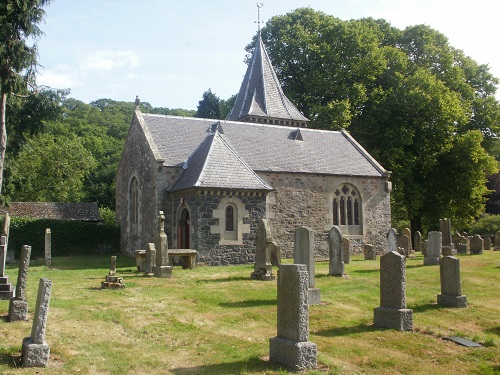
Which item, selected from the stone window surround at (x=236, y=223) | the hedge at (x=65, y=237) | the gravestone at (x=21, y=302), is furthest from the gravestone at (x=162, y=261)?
the hedge at (x=65, y=237)

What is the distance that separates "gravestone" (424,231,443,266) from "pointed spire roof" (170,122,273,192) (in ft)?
22.3

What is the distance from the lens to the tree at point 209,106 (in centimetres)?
5272

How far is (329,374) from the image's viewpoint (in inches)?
253

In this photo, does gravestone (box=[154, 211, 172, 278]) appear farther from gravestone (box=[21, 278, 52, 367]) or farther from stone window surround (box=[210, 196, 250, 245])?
gravestone (box=[21, 278, 52, 367])

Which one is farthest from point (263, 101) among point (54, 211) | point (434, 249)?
point (434, 249)

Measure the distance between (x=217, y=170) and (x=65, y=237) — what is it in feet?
42.1

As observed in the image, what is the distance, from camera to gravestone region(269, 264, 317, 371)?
21.4 ft

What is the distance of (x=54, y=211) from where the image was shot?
110 feet

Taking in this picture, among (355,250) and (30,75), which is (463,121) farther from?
(30,75)

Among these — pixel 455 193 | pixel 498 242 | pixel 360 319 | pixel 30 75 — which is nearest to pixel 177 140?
pixel 30 75

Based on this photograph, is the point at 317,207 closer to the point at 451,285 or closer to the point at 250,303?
the point at 451,285

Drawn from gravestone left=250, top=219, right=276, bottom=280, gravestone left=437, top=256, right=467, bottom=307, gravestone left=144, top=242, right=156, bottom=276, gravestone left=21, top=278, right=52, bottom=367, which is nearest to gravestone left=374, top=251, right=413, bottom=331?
gravestone left=437, top=256, right=467, bottom=307

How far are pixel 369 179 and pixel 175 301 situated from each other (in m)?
17.6

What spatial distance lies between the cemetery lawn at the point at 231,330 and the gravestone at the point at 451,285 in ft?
0.93
